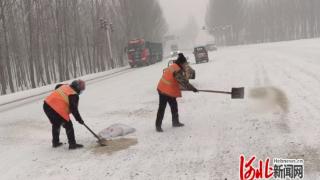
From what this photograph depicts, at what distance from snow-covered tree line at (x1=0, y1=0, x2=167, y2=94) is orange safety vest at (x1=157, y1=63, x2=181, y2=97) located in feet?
95.9

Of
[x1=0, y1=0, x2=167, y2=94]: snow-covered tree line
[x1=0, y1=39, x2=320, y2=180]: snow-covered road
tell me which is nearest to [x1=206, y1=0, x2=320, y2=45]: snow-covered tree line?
[x1=0, y1=0, x2=167, y2=94]: snow-covered tree line

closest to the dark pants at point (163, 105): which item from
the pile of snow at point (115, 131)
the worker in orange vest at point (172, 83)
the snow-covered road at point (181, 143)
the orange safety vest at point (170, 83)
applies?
the worker in orange vest at point (172, 83)

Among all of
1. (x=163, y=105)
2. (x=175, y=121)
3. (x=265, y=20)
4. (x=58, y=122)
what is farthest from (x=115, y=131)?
(x=265, y=20)

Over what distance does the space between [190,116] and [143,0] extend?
61535 millimetres

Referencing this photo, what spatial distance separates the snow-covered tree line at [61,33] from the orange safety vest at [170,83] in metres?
29.2

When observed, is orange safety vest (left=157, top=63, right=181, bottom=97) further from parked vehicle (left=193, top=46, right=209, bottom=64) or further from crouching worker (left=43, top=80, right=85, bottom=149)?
parked vehicle (left=193, top=46, right=209, bottom=64)

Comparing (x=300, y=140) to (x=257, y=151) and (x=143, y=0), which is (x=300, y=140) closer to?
(x=257, y=151)

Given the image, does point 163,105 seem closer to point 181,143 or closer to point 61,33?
point 181,143

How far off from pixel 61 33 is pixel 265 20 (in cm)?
9004

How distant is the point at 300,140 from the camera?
323 inches

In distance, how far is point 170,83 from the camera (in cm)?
1000

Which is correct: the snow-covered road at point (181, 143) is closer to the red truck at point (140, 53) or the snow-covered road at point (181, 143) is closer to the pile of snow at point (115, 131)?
the pile of snow at point (115, 131)

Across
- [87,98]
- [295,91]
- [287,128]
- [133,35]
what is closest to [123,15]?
[133,35]

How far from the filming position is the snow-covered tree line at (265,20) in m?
106
